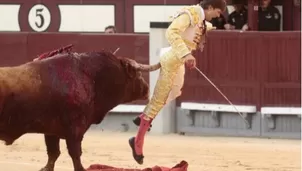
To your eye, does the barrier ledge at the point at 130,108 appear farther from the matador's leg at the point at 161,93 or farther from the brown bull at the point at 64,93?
the brown bull at the point at 64,93

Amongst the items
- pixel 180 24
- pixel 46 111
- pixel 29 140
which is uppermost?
pixel 180 24

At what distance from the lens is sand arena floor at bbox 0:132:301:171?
978 cm

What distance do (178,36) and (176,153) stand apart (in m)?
2.79

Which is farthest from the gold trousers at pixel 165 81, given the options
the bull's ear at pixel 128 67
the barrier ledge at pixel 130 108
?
the barrier ledge at pixel 130 108

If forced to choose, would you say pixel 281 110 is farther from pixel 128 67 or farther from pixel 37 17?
pixel 37 17

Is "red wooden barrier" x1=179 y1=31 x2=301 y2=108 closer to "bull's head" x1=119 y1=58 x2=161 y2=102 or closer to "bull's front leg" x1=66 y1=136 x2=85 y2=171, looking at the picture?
"bull's head" x1=119 y1=58 x2=161 y2=102

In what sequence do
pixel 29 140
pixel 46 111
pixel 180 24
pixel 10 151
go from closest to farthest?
pixel 46 111 → pixel 180 24 → pixel 10 151 → pixel 29 140

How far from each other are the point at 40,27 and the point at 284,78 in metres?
5.38

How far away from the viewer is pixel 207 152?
36.1 feet

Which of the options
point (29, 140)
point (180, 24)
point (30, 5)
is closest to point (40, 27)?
point (30, 5)

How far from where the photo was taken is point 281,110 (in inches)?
496

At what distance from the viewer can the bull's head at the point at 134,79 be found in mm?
8328

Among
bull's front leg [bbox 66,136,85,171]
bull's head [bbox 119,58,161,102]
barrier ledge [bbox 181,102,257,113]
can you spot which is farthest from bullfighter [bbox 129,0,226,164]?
barrier ledge [bbox 181,102,257,113]

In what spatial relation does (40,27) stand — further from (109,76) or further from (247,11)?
(109,76)
